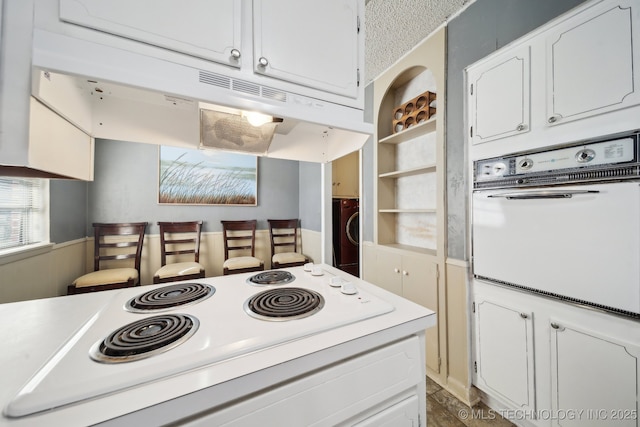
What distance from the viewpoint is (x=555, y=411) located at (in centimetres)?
116

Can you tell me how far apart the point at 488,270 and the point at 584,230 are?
48 centimetres

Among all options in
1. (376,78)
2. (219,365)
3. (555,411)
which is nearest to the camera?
(219,365)

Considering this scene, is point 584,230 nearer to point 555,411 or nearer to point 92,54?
point 555,411

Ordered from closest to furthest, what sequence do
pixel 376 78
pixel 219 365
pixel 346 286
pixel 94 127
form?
pixel 219 365, pixel 94 127, pixel 346 286, pixel 376 78

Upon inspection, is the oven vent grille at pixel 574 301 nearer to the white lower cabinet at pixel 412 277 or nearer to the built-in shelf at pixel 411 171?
the white lower cabinet at pixel 412 277

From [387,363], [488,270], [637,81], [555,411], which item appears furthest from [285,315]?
[637,81]

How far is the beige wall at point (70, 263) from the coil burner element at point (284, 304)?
2.11 meters

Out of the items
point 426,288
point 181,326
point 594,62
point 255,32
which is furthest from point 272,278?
point 594,62

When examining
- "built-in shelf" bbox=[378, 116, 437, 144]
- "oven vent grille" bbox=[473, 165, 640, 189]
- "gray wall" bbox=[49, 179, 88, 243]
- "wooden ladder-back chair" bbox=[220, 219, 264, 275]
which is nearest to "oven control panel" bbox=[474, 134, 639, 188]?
"oven vent grille" bbox=[473, 165, 640, 189]

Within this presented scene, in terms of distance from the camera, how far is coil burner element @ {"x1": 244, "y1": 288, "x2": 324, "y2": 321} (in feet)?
2.44

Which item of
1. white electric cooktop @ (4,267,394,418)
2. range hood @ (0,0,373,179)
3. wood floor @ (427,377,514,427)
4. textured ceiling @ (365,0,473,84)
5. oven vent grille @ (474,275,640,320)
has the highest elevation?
textured ceiling @ (365,0,473,84)

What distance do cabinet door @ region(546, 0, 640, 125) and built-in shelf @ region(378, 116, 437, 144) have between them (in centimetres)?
70

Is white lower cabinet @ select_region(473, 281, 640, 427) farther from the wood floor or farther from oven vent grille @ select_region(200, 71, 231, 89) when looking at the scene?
oven vent grille @ select_region(200, 71, 231, 89)

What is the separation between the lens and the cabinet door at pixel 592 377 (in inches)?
37.5
